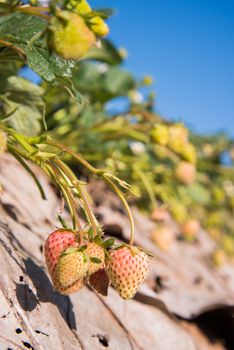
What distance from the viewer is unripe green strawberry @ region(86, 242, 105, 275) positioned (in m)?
0.92

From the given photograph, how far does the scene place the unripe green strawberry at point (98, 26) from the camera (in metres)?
0.89

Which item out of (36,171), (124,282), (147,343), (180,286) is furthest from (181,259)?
(124,282)

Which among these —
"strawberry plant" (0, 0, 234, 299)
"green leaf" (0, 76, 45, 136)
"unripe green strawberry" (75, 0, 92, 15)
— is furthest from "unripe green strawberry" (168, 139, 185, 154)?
"unripe green strawberry" (75, 0, 92, 15)

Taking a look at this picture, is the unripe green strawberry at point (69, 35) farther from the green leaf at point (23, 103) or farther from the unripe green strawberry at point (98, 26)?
the green leaf at point (23, 103)

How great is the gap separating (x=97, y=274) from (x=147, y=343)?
15.3 inches

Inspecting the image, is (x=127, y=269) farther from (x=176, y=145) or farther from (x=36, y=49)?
(x=176, y=145)

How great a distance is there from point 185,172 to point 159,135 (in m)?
0.33

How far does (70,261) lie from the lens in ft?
2.97

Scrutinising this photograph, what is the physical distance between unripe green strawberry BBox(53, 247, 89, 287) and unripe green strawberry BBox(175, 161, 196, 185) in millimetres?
1237

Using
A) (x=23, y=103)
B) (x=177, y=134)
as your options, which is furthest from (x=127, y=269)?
(x=177, y=134)

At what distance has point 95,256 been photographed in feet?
3.04

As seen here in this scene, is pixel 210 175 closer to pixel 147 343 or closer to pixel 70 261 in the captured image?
pixel 147 343

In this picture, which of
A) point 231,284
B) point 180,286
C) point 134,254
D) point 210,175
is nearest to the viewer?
point 134,254

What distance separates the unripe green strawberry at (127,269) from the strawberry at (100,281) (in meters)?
0.01
